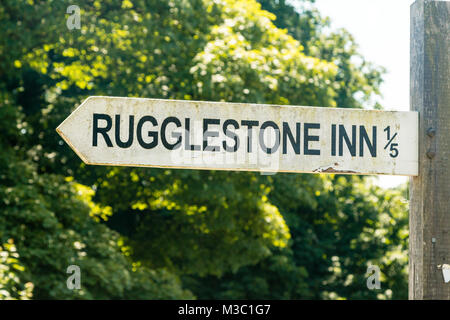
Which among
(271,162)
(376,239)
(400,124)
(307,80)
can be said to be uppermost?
(307,80)

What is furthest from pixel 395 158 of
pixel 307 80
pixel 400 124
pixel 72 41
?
pixel 72 41

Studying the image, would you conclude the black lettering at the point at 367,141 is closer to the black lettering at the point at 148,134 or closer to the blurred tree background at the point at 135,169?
the black lettering at the point at 148,134

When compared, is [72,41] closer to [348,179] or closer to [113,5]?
[113,5]

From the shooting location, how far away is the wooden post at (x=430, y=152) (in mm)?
2369

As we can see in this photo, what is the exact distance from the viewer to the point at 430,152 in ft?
7.97

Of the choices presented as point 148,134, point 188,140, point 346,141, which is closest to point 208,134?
point 188,140

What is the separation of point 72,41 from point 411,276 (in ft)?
31.6

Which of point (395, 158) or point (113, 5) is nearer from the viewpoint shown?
point (395, 158)

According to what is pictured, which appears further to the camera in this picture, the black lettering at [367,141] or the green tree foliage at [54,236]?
the green tree foliage at [54,236]

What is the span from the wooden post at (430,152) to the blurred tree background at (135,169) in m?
6.99

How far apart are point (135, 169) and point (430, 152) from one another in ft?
29.7

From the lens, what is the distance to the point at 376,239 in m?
17.5

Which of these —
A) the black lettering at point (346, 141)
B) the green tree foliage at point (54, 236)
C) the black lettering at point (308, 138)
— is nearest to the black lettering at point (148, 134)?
the black lettering at point (308, 138)

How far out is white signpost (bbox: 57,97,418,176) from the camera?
239 centimetres
